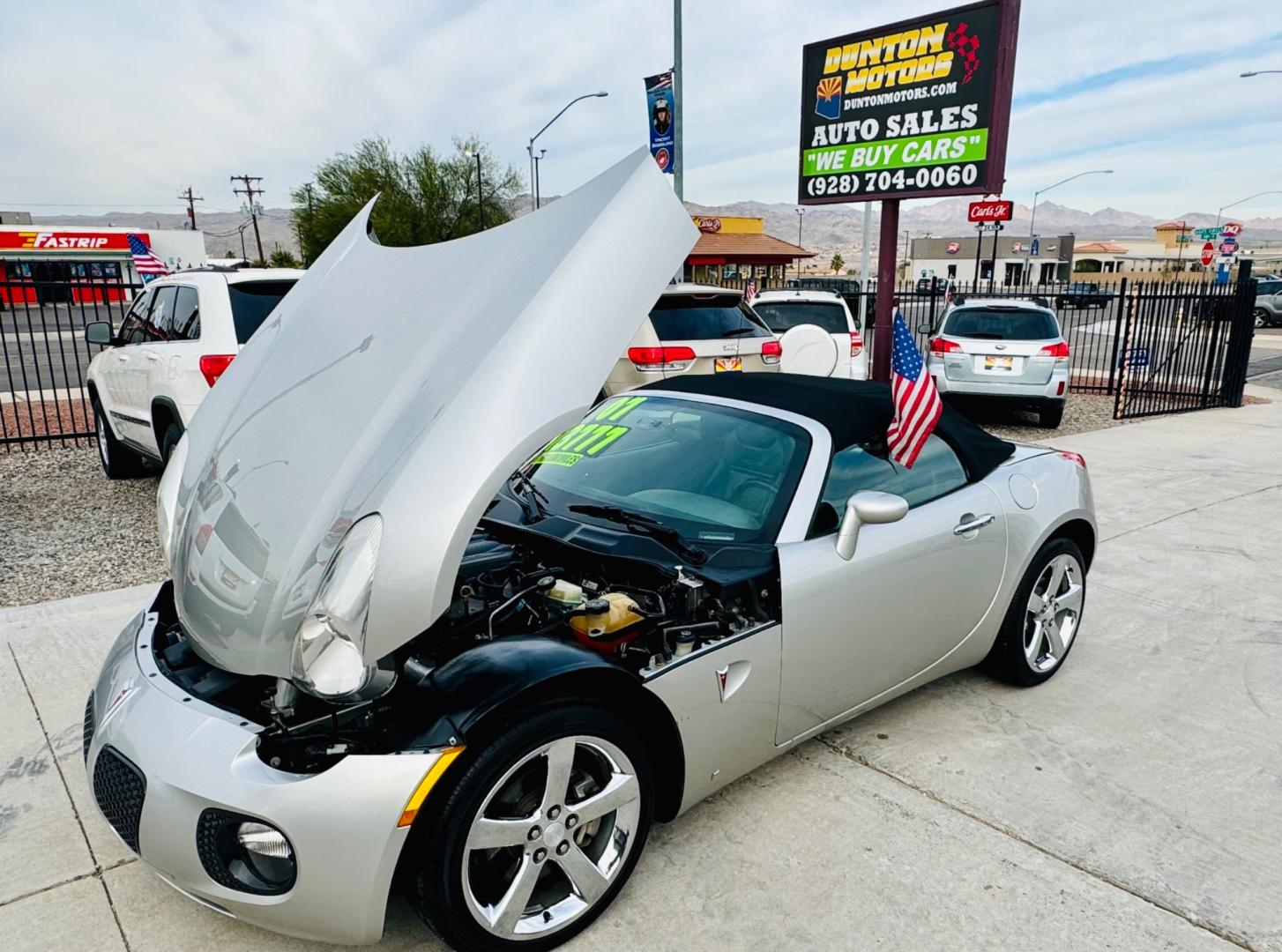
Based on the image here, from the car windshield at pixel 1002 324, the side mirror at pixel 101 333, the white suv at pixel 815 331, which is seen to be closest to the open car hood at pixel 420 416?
the side mirror at pixel 101 333

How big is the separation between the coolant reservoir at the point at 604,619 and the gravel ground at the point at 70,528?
3700 millimetres

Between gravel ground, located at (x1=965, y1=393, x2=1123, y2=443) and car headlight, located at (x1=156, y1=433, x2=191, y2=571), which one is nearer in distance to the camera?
car headlight, located at (x1=156, y1=433, x2=191, y2=571)

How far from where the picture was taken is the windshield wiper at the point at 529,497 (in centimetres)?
318

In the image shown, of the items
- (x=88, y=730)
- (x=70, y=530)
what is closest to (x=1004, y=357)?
(x=70, y=530)

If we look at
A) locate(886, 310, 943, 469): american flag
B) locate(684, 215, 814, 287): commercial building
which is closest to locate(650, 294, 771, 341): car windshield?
locate(886, 310, 943, 469): american flag

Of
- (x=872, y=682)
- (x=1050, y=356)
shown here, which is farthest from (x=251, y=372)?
(x=1050, y=356)

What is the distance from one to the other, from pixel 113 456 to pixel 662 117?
960 cm

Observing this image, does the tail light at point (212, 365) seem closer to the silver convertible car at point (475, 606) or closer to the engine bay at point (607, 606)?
the silver convertible car at point (475, 606)

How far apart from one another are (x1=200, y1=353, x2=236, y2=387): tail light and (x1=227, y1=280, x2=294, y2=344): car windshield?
0.16m

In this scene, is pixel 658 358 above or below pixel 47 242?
below

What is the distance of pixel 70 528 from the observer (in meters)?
6.21

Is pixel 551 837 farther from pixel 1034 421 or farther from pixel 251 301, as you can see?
pixel 1034 421

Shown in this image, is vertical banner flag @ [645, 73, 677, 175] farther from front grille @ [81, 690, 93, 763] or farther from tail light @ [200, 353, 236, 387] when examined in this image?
front grille @ [81, 690, 93, 763]

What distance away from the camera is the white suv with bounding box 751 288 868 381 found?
9.00 meters
